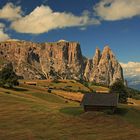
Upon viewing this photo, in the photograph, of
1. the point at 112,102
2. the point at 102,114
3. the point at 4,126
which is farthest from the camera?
the point at 112,102

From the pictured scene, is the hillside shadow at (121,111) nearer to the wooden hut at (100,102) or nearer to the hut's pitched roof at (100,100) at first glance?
the wooden hut at (100,102)

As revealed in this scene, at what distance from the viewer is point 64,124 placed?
67.7 meters

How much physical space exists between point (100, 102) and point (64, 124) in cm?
1886

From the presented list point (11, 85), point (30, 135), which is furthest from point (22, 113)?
point (11, 85)

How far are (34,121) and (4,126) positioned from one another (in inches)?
283

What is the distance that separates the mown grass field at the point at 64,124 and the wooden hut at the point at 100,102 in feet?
8.05

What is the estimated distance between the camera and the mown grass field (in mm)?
57031

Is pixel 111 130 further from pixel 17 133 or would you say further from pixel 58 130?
pixel 17 133

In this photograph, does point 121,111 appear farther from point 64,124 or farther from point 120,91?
point 120,91

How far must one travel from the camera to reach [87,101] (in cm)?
8556

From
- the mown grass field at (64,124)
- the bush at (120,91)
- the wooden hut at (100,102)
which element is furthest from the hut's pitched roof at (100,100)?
the bush at (120,91)

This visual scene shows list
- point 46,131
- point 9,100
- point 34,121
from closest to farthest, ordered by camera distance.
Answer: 1. point 46,131
2. point 34,121
3. point 9,100

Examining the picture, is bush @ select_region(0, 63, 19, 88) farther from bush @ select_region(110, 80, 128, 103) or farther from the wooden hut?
the wooden hut

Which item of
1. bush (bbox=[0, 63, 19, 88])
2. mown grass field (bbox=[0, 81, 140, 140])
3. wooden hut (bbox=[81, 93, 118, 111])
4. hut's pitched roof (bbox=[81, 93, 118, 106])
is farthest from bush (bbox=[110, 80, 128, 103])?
wooden hut (bbox=[81, 93, 118, 111])
